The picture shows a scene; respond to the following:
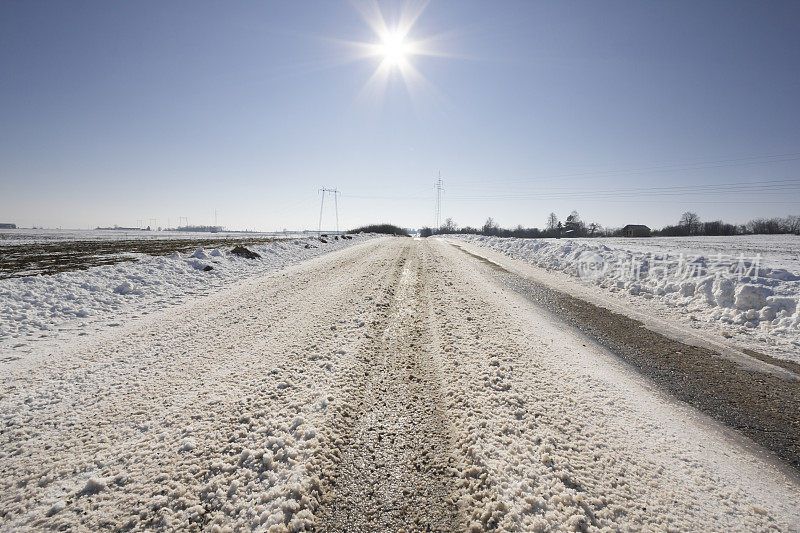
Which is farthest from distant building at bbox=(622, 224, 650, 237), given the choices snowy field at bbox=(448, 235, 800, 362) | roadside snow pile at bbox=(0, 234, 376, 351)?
roadside snow pile at bbox=(0, 234, 376, 351)

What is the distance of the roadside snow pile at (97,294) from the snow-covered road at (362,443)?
1.53 meters

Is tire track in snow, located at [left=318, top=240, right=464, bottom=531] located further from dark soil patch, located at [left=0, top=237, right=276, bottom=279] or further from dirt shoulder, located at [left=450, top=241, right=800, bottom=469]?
dark soil patch, located at [left=0, top=237, right=276, bottom=279]

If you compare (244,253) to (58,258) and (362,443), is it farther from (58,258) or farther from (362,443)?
(362,443)

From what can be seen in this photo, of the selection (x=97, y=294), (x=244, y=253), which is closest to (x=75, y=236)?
(x=244, y=253)

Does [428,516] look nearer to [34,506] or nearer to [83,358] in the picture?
[34,506]

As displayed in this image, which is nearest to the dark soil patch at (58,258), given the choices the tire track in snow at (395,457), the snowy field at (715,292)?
the tire track in snow at (395,457)

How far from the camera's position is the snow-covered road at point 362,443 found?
2.20 metres

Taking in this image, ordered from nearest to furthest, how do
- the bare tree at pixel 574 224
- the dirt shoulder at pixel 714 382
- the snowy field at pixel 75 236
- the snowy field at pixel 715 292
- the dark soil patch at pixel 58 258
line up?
the dirt shoulder at pixel 714 382 → the snowy field at pixel 715 292 → the dark soil patch at pixel 58 258 → the snowy field at pixel 75 236 → the bare tree at pixel 574 224

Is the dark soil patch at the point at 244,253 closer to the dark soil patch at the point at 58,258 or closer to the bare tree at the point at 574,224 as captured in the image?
the dark soil patch at the point at 58,258

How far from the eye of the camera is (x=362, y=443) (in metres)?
2.89

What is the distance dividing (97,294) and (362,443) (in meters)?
8.83

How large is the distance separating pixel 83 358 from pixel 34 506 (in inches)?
127

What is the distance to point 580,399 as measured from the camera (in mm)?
3678

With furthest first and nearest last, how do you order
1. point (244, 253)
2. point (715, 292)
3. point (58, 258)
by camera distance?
point (58, 258), point (244, 253), point (715, 292)
